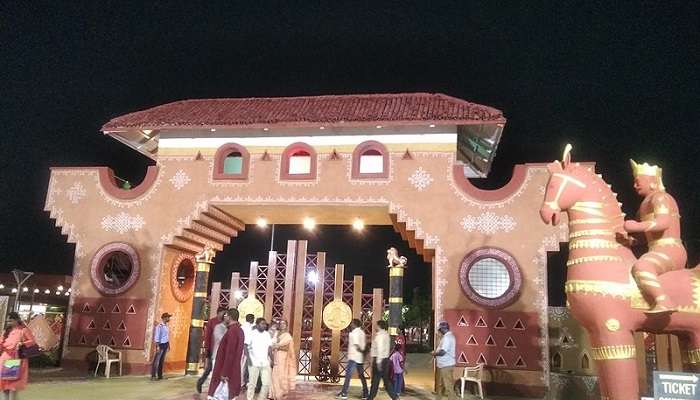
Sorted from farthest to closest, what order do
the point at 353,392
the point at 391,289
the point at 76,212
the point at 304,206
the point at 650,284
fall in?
the point at 76,212 < the point at 304,206 < the point at 391,289 < the point at 353,392 < the point at 650,284

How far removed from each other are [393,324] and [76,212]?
8.60m

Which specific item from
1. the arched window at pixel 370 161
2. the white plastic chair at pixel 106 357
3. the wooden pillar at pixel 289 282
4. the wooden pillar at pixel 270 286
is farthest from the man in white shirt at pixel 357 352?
the white plastic chair at pixel 106 357

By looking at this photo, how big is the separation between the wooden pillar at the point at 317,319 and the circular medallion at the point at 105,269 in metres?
4.38

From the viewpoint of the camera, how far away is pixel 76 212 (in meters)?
14.6

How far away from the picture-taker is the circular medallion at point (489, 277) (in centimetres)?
1225

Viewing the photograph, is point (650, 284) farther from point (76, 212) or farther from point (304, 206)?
point (76, 212)

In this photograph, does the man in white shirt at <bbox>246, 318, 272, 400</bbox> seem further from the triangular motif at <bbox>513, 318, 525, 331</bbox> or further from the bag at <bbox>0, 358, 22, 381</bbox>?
the triangular motif at <bbox>513, 318, 525, 331</bbox>

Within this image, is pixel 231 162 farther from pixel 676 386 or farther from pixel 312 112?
pixel 676 386

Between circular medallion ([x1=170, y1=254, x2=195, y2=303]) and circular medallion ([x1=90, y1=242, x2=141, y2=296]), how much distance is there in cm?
104

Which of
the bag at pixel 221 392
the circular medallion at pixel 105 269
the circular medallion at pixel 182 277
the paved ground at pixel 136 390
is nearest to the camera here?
the bag at pixel 221 392

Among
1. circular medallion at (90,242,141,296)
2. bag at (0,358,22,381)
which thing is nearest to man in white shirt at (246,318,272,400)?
bag at (0,358,22,381)

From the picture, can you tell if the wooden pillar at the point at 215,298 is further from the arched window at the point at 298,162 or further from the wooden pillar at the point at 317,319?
the arched window at the point at 298,162

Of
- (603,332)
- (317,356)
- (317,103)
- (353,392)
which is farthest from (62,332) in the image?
(603,332)

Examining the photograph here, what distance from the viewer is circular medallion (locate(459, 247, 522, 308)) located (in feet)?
40.2
